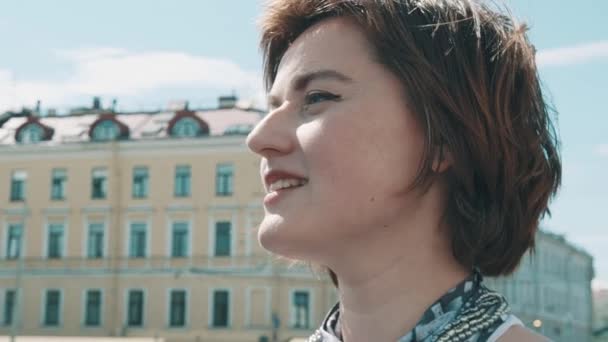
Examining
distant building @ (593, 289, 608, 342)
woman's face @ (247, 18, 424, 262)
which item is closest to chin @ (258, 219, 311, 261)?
woman's face @ (247, 18, 424, 262)

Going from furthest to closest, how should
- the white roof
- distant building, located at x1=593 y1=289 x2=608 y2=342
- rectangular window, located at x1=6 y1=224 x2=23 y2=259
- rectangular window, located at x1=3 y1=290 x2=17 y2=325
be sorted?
distant building, located at x1=593 y1=289 x2=608 y2=342, rectangular window, located at x1=6 y1=224 x2=23 y2=259, rectangular window, located at x1=3 y1=290 x2=17 y2=325, the white roof

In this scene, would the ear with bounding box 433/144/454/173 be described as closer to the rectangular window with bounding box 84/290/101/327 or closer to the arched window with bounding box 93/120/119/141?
the rectangular window with bounding box 84/290/101/327

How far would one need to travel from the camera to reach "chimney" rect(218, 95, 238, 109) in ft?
126

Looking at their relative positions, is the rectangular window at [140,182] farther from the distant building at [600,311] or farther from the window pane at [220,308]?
the distant building at [600,311]

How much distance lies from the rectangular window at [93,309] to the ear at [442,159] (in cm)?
3487

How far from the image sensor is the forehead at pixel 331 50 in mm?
1440

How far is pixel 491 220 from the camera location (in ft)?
4.82

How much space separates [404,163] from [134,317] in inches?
1360

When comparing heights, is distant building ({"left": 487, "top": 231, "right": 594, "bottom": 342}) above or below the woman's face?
below

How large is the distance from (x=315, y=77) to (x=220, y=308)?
3350 centimetres

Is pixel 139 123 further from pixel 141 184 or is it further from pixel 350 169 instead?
pixel 350 169

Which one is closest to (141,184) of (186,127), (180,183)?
(180,183)

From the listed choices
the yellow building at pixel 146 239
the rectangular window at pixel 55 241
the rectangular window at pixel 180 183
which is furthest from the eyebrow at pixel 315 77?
the rectangular window at pixel 55 241

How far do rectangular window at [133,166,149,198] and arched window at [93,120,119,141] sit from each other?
1.55 metres
